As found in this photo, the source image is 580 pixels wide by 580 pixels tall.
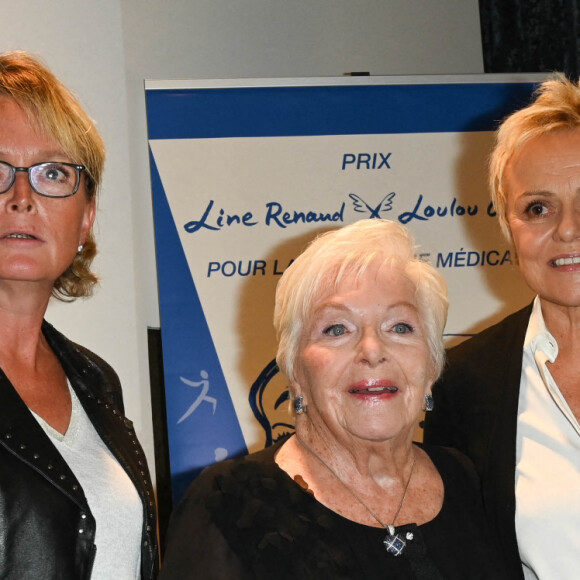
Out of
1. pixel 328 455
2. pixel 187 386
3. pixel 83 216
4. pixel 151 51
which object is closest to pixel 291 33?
pixel 151 51

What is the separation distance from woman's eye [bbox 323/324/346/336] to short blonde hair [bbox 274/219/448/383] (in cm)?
6

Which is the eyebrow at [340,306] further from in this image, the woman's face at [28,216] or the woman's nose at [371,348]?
the woman's face at [28,216]

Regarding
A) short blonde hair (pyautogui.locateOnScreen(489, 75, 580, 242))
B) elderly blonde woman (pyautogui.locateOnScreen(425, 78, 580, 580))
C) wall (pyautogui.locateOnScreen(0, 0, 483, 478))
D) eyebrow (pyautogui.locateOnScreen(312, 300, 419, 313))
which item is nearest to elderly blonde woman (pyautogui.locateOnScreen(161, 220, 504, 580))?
eyebrow (pyautogui.locateOnScreen(312, 300, 419, 313))

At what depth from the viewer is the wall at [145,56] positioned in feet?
11.9

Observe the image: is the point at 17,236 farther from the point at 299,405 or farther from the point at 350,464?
the point at 350,464

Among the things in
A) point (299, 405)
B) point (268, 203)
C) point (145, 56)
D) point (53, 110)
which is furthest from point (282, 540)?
point (145, 56)

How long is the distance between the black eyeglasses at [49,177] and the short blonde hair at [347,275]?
0.56 m

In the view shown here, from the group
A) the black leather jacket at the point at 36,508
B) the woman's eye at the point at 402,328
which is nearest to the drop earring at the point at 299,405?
the woman's eye at the point at 402,328

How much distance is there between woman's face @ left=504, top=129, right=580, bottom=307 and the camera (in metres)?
2.40

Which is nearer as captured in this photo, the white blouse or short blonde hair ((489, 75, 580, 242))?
the white blouse

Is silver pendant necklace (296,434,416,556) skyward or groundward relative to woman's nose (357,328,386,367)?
groundward

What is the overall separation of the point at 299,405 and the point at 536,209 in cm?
84

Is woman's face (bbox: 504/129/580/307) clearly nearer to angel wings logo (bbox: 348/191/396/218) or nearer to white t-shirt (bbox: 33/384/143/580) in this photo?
white t-shirt (bbox: 33/384/143/580)

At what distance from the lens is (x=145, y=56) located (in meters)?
4.41
